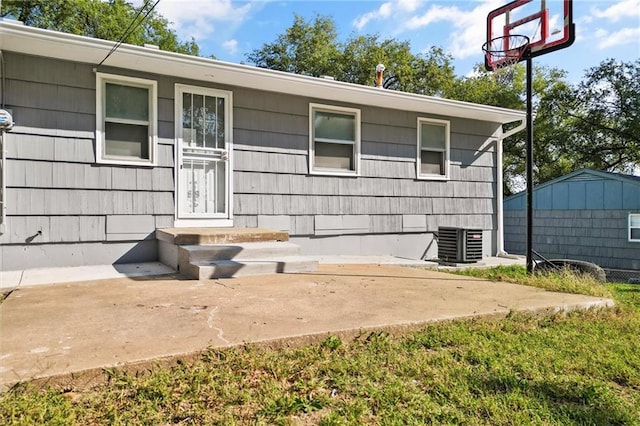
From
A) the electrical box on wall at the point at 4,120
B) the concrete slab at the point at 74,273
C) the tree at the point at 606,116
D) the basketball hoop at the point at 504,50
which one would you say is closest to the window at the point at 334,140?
the basketball hoop at the point at 504,50

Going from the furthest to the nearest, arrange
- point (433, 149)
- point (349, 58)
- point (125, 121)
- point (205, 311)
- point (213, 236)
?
point (349, 58)
point (433, 149)
point (125, 121)
point (213, 236)
point (205, 311)

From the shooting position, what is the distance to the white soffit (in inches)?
179

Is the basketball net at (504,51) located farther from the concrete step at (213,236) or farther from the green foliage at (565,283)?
the concrete step at (213,236)

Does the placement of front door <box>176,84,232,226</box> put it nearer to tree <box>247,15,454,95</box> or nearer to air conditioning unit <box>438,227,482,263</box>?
air conditioning unit <box>438,227,482,263</box>

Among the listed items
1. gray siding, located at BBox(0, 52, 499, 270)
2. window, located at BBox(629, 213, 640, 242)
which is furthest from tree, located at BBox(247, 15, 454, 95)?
gray siding, located at BBox(0, 52, 499, 270)

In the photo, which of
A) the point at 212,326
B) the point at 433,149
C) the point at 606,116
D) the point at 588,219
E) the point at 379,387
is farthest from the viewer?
the point at 606,116

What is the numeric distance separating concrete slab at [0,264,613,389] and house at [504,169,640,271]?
7512 millimetres

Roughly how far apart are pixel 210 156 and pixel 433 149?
3929mm

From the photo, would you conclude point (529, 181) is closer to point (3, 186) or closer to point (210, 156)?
point (210, 156)

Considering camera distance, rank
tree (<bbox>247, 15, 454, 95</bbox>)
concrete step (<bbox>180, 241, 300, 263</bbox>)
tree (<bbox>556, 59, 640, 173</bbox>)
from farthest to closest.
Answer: tree (<bbox>247, 15, 454, 95</bbox>)
tree (<bbox>556, 59, 640, 173</bbox>)
concrete step (<bbox>180, 241, 300, 263</bbox>)

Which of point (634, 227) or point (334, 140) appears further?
point (634, 227)

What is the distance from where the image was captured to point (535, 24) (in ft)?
18.0

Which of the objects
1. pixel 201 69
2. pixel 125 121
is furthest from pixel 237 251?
pixel 201 69

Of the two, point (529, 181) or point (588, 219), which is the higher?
point (529, 181)
